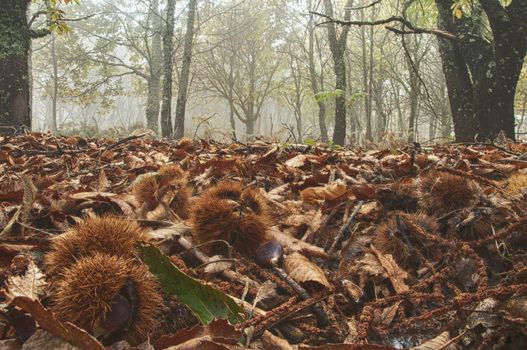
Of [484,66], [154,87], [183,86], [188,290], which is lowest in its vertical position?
[188,290]

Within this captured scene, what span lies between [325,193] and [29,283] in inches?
47.1

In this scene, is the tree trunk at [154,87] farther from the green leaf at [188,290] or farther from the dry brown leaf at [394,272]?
the green leaf at [188,290]

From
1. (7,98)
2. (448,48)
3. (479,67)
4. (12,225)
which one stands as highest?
(448,48)

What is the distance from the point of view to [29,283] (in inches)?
38.1

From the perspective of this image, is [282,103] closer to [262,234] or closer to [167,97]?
[167,97]

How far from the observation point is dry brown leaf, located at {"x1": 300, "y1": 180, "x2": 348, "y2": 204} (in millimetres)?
1819

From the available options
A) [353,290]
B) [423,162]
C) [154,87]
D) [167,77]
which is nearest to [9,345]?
[353,290]

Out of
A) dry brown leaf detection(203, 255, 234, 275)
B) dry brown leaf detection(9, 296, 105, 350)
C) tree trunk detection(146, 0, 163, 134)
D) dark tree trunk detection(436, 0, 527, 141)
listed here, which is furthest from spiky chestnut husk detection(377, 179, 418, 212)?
tree trunk detection(146, 0, 163, 134)

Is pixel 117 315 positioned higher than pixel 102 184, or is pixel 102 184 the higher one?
pixel 102 184

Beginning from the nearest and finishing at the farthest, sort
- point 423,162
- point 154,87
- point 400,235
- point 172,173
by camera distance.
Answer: point 400,235 → point 172,173 → point 423,162 → point 154,87

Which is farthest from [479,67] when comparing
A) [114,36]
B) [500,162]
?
[114,36]

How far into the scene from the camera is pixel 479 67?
5883 millimetres

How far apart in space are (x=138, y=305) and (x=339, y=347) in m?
0.43

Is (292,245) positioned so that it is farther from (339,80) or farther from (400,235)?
(339,80)
